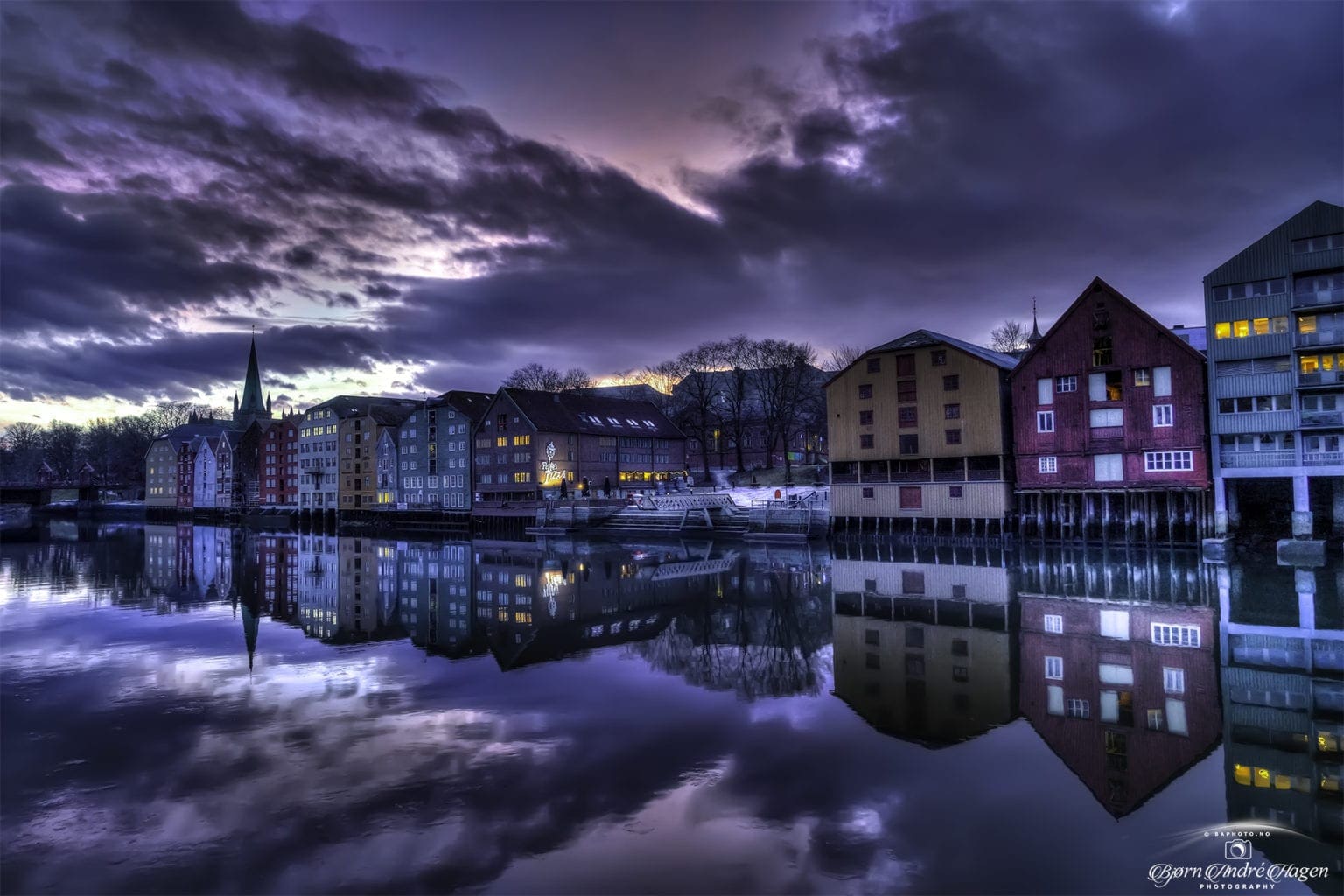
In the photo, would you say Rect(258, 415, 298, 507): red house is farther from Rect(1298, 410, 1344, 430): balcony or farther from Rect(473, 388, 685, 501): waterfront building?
Rect(1298, 410, 1344, 430): balcony

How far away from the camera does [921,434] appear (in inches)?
2013

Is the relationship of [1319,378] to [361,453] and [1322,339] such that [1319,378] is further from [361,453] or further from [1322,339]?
[361,453]

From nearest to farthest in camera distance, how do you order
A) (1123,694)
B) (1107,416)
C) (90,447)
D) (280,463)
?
(1123,694) < (1107,416) < (280,463) < (90,447)

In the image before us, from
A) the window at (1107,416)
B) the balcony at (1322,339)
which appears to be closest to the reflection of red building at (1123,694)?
the balcony at (1322,339)

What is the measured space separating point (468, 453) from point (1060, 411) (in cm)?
5810

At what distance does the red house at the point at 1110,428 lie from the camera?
137 feet

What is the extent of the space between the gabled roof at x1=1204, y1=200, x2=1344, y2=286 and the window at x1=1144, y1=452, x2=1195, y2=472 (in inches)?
362

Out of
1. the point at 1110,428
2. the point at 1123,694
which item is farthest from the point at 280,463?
the point at 1123,694

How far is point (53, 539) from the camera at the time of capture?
68062 millimetres

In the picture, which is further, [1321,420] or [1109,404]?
[1109,404]

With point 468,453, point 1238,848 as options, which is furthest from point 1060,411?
point 468,453

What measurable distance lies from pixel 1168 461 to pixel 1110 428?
136 inches
